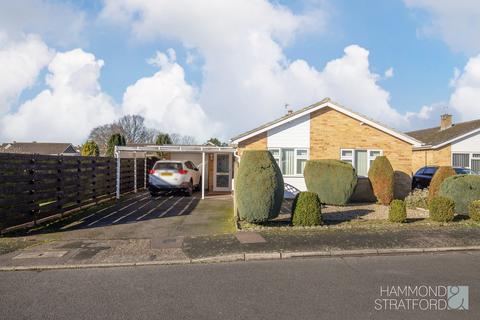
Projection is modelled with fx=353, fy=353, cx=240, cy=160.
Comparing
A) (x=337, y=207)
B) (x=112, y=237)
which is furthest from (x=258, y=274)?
(x=337, y=207)

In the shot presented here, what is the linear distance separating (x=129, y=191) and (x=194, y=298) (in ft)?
45.8

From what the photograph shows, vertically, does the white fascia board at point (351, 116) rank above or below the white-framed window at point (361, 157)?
above

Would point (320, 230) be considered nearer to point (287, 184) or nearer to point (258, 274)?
point (258, 274)

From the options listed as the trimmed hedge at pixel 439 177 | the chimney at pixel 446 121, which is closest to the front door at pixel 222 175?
the trimmed hedge at pixel 439 177

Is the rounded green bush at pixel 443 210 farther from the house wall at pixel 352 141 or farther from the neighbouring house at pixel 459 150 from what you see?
the neighbouring house at pixel 459 150

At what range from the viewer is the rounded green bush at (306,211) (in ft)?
29.7

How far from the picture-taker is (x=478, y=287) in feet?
16.4

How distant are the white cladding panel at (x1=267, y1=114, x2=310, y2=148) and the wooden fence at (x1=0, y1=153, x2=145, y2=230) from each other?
7001mm

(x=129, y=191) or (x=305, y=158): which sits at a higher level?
(x=305, y=158)

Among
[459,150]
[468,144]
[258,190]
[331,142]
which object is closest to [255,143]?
[331,142]

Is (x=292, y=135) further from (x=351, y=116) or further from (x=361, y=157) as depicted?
(x=361, y=157)

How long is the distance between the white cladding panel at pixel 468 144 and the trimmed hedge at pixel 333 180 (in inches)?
478

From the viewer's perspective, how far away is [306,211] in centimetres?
904

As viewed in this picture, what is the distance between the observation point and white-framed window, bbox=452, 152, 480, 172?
21016 mm
